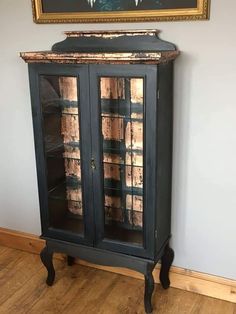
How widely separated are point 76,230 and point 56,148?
48cm

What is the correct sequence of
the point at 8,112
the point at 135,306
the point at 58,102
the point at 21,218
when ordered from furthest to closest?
the point at 21,218 → the point at 8,112 → the point at 135,306 → the point at 58,102

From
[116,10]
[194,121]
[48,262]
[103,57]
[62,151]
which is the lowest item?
[48,262]

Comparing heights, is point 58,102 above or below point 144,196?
above

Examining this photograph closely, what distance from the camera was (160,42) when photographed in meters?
1.92

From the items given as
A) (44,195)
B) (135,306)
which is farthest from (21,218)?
(135,306)

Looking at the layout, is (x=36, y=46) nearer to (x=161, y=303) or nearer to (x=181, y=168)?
(x=181, y=168)

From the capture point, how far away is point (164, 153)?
76.7 inches

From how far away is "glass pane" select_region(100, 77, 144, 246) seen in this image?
72.7 inches

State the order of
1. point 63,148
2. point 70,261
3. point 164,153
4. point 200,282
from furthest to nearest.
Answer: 1. point 70,261
2. point 200,282
3. point 63,148
4. point 164,153

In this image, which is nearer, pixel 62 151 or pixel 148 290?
pixel 148 290

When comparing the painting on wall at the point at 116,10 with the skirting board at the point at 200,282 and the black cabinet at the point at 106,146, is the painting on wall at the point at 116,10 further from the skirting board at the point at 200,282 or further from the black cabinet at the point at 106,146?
the skirting board at the point at 200,282

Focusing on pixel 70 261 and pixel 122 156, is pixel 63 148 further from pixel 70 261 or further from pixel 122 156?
pixel 70 261

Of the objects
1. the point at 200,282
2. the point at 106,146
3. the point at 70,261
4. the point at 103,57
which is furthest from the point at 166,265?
the point at 103,57

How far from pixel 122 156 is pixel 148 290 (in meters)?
0.73
